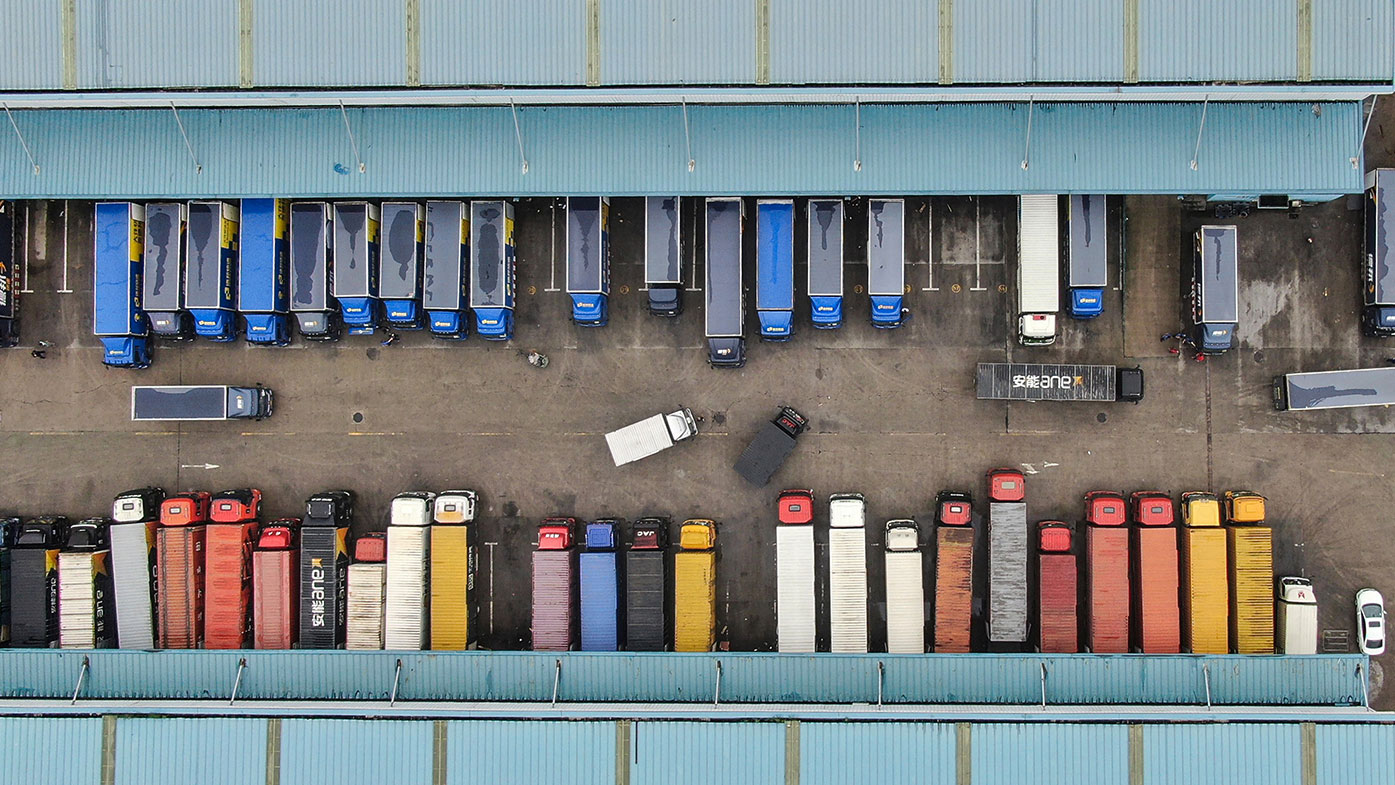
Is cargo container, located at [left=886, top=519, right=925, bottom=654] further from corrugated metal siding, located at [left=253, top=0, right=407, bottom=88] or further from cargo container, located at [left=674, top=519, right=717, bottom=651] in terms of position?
corrugated metal siding, located at [left=253, top=0, right=407, bottom=88]

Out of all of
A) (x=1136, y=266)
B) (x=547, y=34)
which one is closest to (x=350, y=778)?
(x=547, y=34)

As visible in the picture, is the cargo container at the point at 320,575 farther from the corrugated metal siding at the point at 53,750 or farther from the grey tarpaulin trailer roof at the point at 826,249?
the grey tarpaulin trailer roof at the point at 826,249

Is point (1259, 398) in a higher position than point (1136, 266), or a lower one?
lower

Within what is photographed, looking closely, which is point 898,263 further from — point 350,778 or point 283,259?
point 350,778

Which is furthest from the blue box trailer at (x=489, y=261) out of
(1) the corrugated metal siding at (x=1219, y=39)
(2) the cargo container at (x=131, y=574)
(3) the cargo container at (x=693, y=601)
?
(1) the corrugated metal siding at (x=1219, y=39)

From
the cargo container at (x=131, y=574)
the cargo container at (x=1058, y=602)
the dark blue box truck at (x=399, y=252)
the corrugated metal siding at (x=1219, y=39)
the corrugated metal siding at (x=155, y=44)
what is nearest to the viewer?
the corrugated metal siding at (x=1219, y=39)
